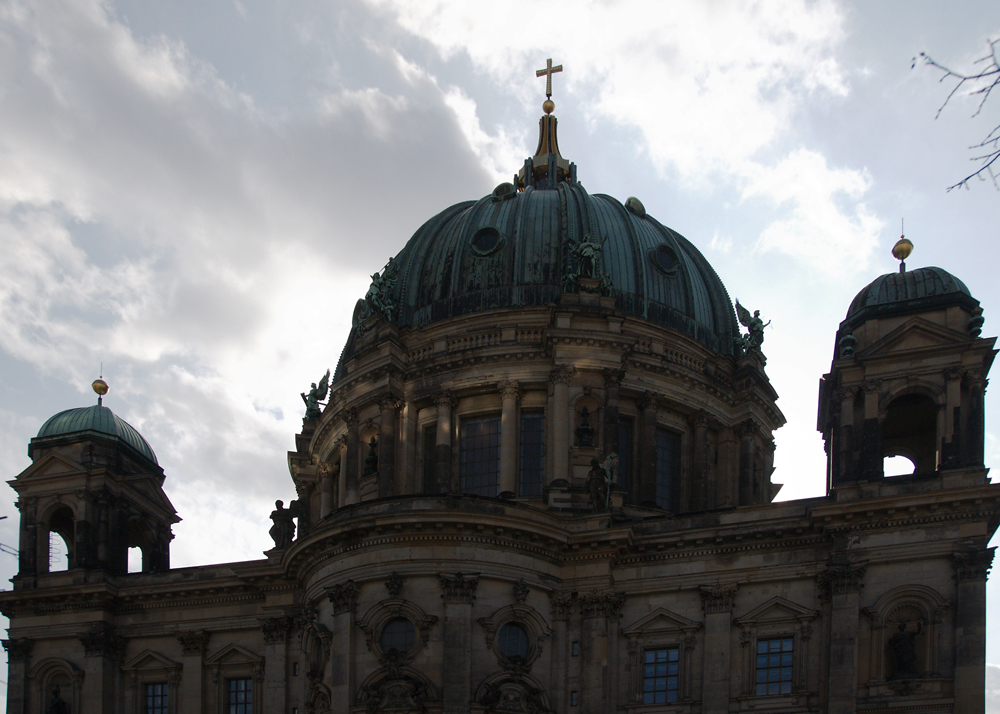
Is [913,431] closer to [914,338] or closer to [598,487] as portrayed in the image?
[914,338]

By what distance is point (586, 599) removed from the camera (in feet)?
149

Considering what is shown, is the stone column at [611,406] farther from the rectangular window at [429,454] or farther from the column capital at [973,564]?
the column capital at [973,564]

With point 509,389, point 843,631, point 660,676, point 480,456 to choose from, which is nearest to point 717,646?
point 660,676

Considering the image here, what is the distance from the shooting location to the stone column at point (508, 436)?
51656 mm

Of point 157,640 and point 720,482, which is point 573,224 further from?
point 157,640

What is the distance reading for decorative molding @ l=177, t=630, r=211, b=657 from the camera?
50344 millimetres

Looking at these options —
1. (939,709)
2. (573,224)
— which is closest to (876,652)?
(939,709)

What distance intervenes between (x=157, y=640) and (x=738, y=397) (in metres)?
23.9

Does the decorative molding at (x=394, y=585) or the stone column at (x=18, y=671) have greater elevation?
the decorative molding at (x=394, y=585)

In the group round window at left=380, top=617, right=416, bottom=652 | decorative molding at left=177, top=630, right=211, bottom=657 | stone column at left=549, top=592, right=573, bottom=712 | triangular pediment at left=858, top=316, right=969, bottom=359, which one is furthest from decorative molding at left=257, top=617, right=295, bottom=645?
triangular pediment at left=858, top=316, right=969, bottom=359

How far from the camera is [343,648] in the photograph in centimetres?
4381

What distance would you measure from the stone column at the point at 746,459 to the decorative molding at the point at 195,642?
2043 cm

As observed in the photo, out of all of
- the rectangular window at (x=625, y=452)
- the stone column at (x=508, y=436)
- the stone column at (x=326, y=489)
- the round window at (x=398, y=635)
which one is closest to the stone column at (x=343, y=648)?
the round window at (x=398, y=635)

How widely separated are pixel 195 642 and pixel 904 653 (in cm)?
2445
